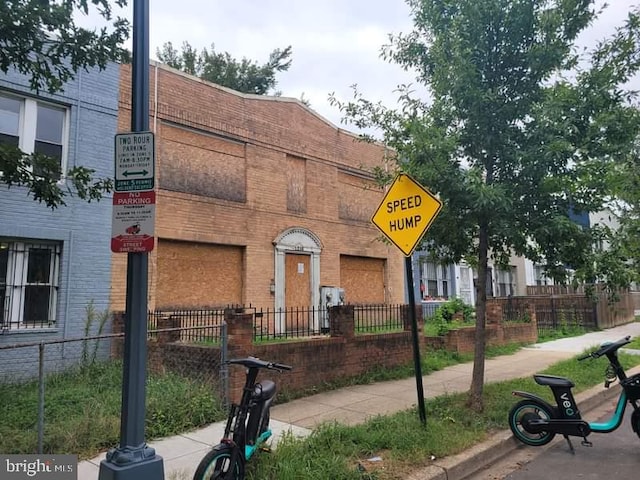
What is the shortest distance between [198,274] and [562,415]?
8973 mm

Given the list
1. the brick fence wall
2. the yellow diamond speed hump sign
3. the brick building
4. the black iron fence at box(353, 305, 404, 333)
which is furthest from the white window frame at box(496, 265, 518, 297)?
the yellow diamond speed hump sign

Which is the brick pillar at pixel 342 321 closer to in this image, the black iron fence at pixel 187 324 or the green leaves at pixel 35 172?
the black iron fence at pixel 187 324

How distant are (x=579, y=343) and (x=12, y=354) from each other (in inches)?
603

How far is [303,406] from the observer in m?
7.44

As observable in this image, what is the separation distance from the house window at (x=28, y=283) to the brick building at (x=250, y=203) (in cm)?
126

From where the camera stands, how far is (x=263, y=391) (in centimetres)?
454

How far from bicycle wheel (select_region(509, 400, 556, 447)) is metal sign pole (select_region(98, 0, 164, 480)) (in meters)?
4.20

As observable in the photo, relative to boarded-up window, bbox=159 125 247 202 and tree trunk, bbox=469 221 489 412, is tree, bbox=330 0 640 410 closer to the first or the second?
tree trunk, bbox=469 221 489 412

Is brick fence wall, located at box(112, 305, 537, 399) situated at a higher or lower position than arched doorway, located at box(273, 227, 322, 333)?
lower

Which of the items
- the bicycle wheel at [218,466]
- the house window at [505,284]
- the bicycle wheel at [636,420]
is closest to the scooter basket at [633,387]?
the bicycle wheel at [636,420]

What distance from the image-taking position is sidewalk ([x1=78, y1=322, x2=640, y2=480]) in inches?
204

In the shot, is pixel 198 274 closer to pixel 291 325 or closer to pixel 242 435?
pixel 291 325

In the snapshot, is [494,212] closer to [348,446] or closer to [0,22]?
[348,446]

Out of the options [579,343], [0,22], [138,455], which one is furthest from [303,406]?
[579,343]
